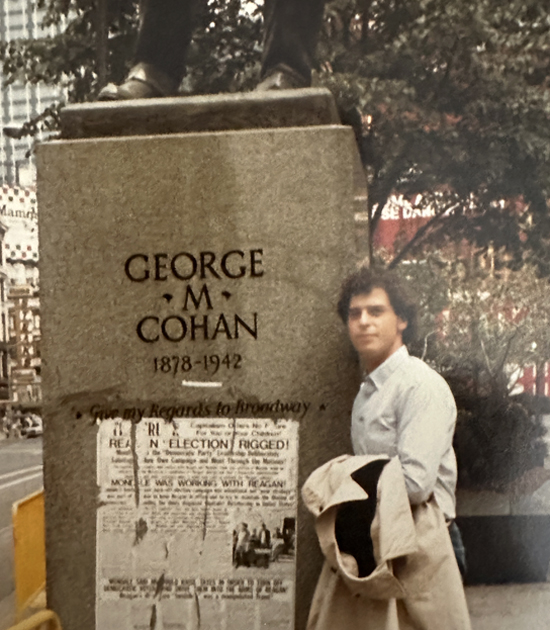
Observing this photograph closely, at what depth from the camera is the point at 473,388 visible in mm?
3703

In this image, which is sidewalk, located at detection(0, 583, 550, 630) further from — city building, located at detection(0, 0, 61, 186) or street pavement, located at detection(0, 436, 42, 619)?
city building, located at detection(0, 0, 61, 186)

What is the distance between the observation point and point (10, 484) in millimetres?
4215

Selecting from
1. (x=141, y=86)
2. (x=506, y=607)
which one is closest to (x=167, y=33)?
(x=141, y=86)

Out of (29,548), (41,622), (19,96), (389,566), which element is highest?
(19,96)

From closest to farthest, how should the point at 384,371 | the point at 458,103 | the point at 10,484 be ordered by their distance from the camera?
the point at 384,371, the point at 458,103, the point at 10,484

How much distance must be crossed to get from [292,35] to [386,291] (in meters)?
1.34

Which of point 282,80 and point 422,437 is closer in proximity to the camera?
point 422,437

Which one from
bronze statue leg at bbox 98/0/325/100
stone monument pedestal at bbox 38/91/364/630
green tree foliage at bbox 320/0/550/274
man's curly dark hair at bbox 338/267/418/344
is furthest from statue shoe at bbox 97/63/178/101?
man's curly dark hair at bbox 338/267/418/344

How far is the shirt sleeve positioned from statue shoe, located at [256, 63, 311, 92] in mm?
1466

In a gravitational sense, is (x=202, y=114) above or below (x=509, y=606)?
above

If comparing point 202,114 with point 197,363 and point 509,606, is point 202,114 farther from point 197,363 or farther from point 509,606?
point 509,606

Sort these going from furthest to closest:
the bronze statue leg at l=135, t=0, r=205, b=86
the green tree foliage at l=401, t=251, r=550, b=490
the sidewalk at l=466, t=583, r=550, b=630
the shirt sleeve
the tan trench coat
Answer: the bronze statue leg at l=135, t=0, r=205, b=86 → the green tree foliage at l=401, t=251, r=550, b=490 → the sidewalk at l=466, t=583, r=550, b=630 → the shirt sleeve → the tan trench coat

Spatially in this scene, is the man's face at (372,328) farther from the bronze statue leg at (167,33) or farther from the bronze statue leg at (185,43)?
the bronze statue leg at (167,33)

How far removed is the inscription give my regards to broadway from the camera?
3.33m
